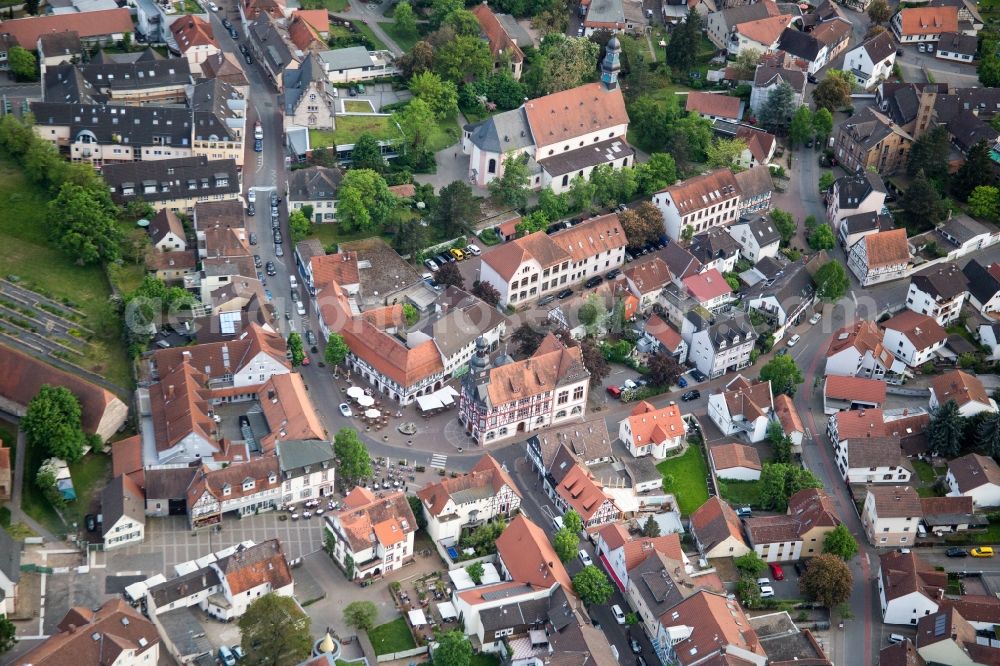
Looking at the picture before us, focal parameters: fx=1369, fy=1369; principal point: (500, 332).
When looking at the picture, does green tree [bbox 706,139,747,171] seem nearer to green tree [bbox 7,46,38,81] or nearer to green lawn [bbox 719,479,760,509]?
green lawn [bbox 719,479,760,509]

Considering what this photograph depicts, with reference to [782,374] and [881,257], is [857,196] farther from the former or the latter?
[782,374]

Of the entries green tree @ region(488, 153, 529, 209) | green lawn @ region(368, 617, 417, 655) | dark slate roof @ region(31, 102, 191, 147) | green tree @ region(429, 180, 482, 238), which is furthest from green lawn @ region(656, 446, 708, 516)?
dark slate roof @ region(31, 102, 191, 147)

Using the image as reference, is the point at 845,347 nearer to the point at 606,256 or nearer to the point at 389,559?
the point at 606,256

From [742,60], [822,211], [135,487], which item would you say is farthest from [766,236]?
[135,487]

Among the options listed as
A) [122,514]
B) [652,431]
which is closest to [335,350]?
[122,514]

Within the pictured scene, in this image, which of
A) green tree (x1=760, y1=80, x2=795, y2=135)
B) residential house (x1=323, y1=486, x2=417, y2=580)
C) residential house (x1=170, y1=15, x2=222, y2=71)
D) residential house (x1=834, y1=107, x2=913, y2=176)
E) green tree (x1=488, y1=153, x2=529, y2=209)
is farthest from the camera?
residential house (x1=170, y1=15, x2=222, y2=71)

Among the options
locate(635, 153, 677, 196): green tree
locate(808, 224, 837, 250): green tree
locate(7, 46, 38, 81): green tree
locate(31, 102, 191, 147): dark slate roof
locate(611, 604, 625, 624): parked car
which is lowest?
locate(611, 604, 625, 624): parked car

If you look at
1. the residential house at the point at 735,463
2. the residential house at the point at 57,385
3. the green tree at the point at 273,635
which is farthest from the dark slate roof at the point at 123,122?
the residential house at the point at 735,463
